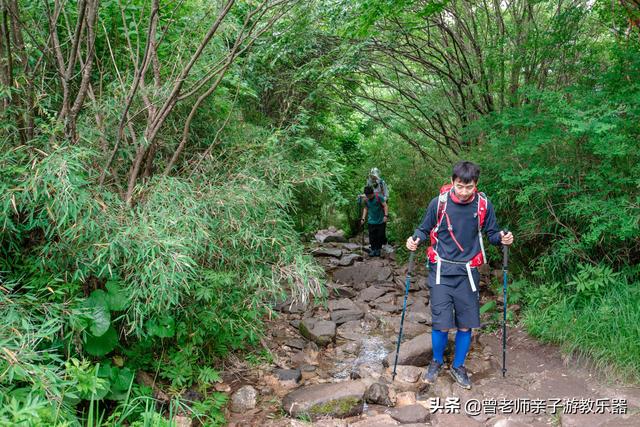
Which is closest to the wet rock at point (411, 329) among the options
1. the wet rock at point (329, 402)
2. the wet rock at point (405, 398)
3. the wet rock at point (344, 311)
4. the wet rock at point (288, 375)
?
the wet rock at point (344, 311)

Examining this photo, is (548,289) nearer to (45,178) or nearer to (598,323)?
(598,323)

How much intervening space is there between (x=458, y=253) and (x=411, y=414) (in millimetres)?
1311

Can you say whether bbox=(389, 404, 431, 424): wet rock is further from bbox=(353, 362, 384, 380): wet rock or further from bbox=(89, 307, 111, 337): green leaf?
bbox=(89, 307, 111, 337): green leaf

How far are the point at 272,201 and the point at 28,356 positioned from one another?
2.14 metres

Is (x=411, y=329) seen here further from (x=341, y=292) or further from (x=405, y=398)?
(x=341, y=292)

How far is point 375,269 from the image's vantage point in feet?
27.2

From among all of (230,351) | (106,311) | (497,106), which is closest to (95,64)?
(106,311)

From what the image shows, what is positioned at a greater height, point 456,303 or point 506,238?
point 506,238

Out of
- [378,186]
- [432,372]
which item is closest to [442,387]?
[432,372]

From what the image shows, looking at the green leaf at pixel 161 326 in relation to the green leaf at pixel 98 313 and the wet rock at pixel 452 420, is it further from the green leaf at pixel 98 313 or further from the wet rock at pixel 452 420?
the wet rock at pixel 452 420

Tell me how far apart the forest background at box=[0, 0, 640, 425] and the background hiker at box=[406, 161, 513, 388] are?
40.4 inches

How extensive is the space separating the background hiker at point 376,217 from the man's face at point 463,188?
5233 mm

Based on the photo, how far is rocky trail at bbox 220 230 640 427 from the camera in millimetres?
3623

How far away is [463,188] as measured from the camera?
3822mm
